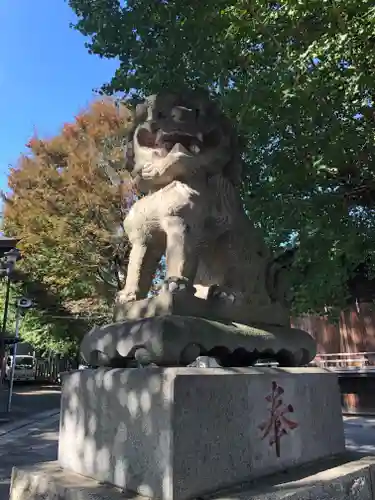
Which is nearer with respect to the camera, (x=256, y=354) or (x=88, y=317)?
(x=256, y=354)

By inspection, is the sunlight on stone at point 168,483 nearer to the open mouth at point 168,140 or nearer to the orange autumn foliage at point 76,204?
the open mouth at point 168,140

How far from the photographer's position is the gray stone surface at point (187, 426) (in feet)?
6.04

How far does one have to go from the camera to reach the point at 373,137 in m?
5.77

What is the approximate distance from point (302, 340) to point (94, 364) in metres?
1.35

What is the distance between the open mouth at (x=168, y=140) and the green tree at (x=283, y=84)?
2.96 m

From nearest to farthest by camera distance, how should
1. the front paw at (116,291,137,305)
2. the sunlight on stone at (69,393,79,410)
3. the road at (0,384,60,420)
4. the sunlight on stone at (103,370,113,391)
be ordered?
1. the sunlight on stone at (103,370,113,391)
2. the sunlight on stone at (69,393,79,410)
3. the front paw at (116,291,137,305)
4. the road at (0,384,60,420)

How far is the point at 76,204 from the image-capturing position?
13312mm

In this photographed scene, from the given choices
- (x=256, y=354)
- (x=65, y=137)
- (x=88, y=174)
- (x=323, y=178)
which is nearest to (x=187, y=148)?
(x=256, y=354)

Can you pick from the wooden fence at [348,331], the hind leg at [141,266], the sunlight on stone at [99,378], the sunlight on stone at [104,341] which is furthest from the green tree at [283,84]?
the wooden fence at [348,331]

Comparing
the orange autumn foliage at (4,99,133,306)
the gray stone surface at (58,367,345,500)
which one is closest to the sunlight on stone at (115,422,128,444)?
the gray stone surface at (58,367,345,500)

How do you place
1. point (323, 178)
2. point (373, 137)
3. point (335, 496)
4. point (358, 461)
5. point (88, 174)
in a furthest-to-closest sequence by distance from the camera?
point (88, 174), point (323, 178), point (373, 137), point (358, 461), point (335, 496)

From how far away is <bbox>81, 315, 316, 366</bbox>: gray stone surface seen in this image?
2.05 meters

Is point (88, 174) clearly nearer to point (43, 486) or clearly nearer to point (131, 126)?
point (131, 126)

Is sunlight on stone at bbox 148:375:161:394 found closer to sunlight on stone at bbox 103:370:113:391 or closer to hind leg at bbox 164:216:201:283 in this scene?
sunlight on stone at bbox 103:370:113:391
